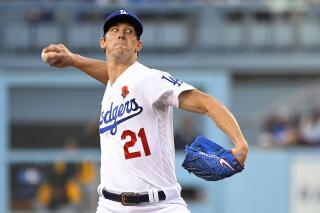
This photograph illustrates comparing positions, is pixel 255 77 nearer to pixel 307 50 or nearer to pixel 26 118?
pixel 307 50

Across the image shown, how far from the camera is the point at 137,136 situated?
5.30 m

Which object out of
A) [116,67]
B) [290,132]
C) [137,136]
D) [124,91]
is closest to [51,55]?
[116,67]

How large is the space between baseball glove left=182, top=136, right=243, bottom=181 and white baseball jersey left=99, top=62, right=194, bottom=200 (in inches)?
13.2

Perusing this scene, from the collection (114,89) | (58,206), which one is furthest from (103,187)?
(58,206)

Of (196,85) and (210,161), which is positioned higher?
(196,85)

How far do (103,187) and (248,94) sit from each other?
10.7 meters

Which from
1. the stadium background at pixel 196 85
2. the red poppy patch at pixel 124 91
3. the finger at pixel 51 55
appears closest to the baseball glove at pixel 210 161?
the red poppy patch at pixel 124 91

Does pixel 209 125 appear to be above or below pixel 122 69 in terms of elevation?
above

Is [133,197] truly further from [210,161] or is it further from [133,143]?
[210,161]

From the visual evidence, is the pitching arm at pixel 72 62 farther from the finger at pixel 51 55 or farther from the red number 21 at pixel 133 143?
the red number 21 at pixel 133 143

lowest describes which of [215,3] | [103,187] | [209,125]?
[103,187]

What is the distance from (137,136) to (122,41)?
548 millimetres

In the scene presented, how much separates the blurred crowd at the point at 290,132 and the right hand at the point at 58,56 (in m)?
8.47

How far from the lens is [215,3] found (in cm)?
1536
